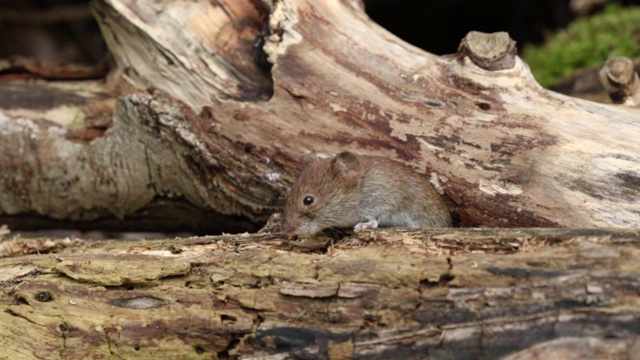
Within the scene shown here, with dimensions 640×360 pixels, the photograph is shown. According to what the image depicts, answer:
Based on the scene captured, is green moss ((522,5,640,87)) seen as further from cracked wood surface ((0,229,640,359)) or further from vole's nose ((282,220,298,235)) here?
cracked wood surface ((0,229,640,359))

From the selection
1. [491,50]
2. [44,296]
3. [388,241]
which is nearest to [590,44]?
[491,50]

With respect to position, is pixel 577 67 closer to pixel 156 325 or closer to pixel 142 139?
pixel 142 139

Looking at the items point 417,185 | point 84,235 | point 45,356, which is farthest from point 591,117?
point 84,235

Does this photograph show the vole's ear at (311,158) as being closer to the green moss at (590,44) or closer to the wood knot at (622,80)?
the wood knot at (622,80)

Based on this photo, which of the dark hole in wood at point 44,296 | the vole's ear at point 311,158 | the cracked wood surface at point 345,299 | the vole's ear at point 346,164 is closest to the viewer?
the cracked wood surface at point 345,299

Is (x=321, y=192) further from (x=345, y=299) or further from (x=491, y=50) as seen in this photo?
(x=491, y=50)

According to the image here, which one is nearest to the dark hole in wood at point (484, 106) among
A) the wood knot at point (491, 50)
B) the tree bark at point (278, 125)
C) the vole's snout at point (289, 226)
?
the tree bark at point (278, 125)
